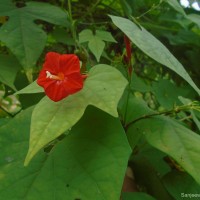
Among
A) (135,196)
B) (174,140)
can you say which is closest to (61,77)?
(174,140)

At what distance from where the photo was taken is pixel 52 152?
652 millimetres

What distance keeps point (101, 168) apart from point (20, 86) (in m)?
0.52

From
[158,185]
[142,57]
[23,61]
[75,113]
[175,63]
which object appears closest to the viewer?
[75,113]

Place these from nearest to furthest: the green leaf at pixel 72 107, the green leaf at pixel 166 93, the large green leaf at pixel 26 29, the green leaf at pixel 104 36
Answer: the green leaf at pixel 72 107 < the large green leaf at pixel 26 29 < the green leaf at pixel 104 36 < the green leaf at pixel 166 93

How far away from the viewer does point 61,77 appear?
0.63 meters

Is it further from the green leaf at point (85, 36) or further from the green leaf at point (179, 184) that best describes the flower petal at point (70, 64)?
the green leaf at point (179, 184)

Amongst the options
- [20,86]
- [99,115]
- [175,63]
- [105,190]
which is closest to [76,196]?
[105,190]

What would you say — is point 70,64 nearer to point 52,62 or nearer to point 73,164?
point 52,62

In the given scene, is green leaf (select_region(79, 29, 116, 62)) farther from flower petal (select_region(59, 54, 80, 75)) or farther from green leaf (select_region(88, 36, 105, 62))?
flower petal (select_region(59, 54, 80, 75))

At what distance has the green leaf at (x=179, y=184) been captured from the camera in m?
0.85

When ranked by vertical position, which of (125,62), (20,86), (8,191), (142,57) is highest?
(125,62)

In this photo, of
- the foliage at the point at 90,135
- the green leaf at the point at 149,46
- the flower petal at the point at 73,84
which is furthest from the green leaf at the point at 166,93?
the flower petal at the point at 73,84

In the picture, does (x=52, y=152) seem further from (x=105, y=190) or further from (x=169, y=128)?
(x=169, y=128)

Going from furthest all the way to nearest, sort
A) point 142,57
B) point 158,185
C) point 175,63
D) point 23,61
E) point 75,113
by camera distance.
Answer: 1. point 142,57
2. point 158,185
3. point 23,61
4. point 175,63
5. point 75,113
